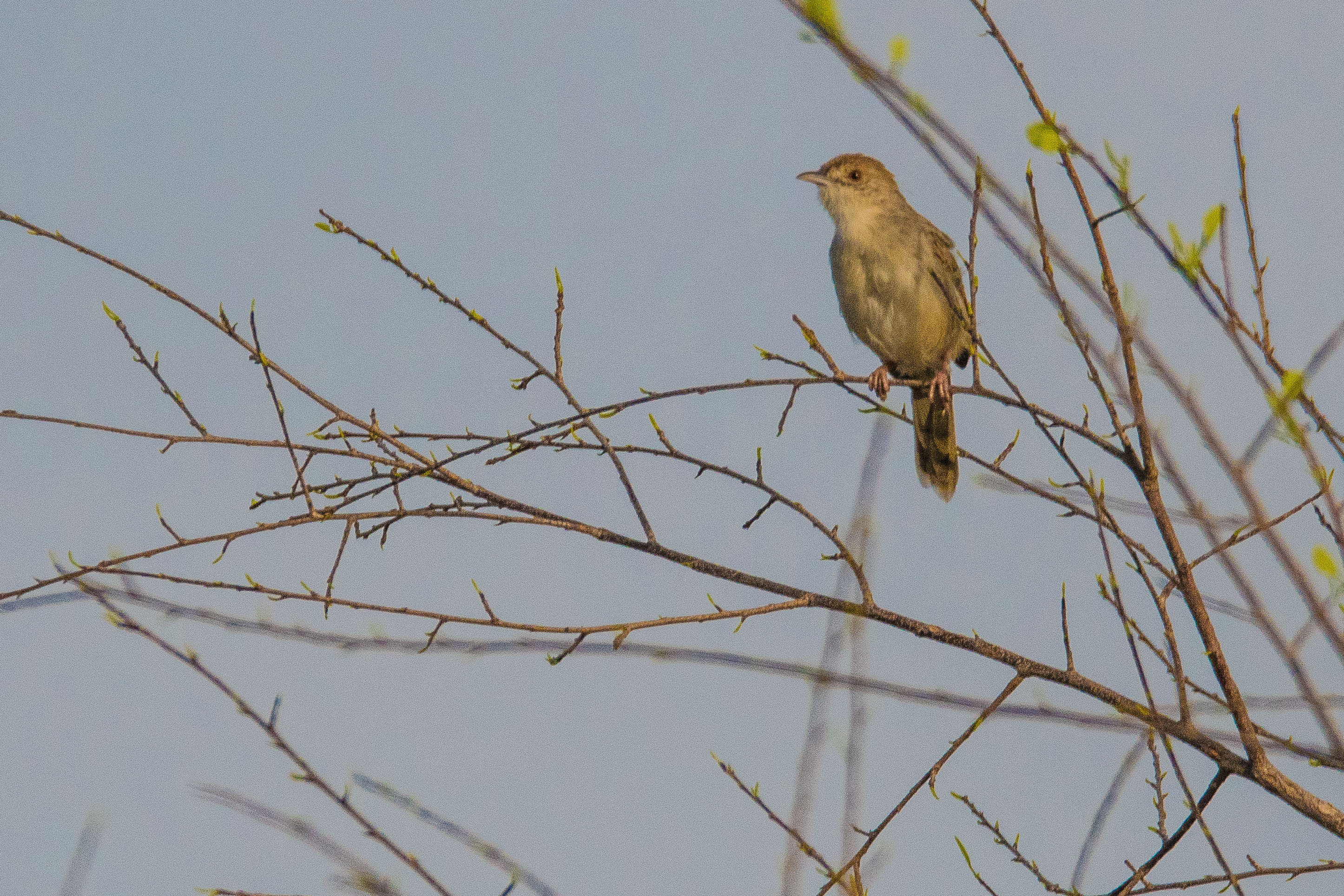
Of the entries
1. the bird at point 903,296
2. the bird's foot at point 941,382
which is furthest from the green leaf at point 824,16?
the bird at point 903,296

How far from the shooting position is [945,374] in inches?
315

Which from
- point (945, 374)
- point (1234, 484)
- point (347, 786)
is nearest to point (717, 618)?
point (347, 786)

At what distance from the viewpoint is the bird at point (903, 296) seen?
26.3 ft

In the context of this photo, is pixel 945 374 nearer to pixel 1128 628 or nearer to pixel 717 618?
pixel 717 618

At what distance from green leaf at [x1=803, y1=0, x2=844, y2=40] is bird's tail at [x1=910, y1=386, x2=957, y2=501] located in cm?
639

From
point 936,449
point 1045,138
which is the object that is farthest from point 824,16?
point 936,449

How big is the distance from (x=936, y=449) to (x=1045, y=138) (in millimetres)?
6069

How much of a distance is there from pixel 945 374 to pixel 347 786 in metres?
5.77

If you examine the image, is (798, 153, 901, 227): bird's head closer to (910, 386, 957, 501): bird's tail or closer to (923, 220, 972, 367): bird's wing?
(923, 220, 972, 367): bird's wing

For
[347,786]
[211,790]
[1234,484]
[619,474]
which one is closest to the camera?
[1234,484]

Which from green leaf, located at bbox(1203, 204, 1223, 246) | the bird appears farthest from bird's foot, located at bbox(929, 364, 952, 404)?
green leaf, located at bbox(1203, 204, 1223, 246)

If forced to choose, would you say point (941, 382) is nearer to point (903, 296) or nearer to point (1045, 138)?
point (903, 296)

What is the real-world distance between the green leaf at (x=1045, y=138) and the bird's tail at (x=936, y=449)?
5.84 m

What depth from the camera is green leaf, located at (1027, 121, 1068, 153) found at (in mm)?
2328
